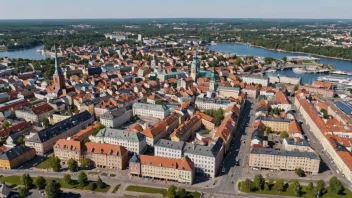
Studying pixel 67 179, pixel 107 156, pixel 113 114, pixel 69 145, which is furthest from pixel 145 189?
pixel 113 114

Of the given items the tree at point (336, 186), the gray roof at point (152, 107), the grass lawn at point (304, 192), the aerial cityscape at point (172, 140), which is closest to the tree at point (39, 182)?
the aerial cityscape at point (172, 140)

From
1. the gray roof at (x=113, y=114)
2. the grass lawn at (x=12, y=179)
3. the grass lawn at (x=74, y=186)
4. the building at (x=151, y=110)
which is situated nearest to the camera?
→ the grass lawn at (x=74, y=186)

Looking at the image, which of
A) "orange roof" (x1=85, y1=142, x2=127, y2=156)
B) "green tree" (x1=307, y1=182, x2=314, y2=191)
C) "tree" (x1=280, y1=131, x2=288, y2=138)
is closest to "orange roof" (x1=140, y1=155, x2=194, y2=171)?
"orange roof" (x1=85, y1=142, x2=127, y2=156)

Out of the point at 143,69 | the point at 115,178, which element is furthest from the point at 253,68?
the point at 115,178

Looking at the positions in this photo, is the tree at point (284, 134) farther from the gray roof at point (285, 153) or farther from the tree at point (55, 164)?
the tree at point (55, 164)

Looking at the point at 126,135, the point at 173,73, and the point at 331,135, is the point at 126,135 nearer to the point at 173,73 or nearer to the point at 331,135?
the point at 331,135

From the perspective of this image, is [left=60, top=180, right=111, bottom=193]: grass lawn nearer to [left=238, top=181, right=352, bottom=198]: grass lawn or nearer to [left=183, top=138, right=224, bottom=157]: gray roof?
[left=183, top=138, right=224, bottom=157]: gray roof
